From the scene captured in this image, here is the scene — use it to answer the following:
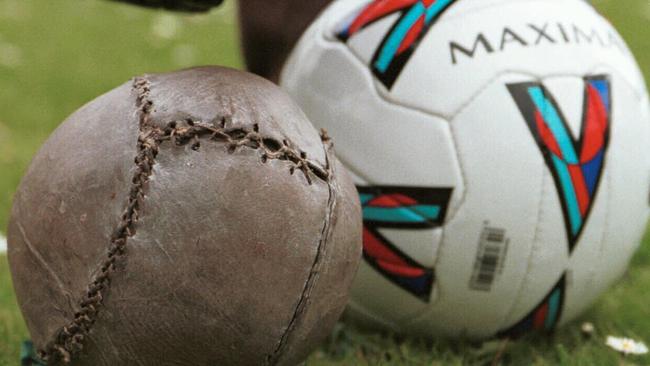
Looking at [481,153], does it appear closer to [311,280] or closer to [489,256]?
[489,256]

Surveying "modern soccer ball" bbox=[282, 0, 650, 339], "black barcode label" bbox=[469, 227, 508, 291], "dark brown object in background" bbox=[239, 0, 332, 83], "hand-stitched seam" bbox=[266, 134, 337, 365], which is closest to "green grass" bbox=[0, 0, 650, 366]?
"modern soccer ball" bbox=[282, 0, 650, 339]

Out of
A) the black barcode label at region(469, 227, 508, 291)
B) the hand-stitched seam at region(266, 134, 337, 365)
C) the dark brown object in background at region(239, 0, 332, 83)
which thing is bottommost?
the black barcode label at region(469, 227, 508, 291)

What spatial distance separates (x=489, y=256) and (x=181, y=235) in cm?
97

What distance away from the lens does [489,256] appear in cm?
259

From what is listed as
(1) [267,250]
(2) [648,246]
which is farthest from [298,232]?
(2) [648,246]

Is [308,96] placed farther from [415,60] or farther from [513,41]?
[513,41]

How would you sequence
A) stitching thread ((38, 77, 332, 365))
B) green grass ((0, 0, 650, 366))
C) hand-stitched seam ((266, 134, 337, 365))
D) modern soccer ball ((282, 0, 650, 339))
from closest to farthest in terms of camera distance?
stitching thread ((38, 77, 332, 365)) < hand-stitched seam ((266, 134, 337, 365)) < modern soccer ball ((282, 0, 650, 339)) < green grass ((0, 0, 650, 366))

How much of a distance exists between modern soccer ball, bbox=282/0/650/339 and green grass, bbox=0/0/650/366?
127 millimetres

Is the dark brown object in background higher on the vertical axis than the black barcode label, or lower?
higher

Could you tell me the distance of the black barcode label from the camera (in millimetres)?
2580

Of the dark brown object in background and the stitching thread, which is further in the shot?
the dark brown object in background

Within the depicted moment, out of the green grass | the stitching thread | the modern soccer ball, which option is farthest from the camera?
the green grass

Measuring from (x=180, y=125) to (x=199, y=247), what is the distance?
0.26 meters

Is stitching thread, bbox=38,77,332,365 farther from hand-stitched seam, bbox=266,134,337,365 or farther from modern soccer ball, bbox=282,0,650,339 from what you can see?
modern soccer ball, bbox=282,0,650,339
